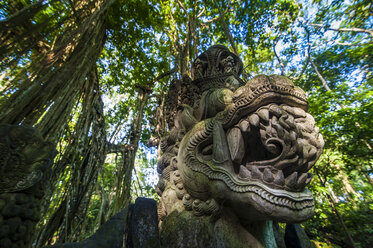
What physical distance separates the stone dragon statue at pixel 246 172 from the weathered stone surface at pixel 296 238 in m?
0.39

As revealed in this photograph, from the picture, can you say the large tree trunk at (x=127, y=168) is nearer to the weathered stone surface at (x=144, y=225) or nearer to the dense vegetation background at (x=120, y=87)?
the dense vegetation background at (x=120, y=87)

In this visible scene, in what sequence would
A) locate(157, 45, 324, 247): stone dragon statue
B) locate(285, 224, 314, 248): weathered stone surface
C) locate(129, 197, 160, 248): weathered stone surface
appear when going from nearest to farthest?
locate(129, 197, 160, 248): weathered stone surface, locate(157, 45, 324, 247): stone dragon statue, locate(285, 224, 314, 248): weathered stone surface

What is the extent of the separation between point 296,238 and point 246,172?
923 millimetres

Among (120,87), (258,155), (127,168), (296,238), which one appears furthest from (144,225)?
(120,87)

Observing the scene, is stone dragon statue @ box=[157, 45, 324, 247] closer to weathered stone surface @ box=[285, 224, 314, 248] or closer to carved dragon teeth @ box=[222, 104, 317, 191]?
carved dragon teeth @ box=[222, 104, 317, 191]

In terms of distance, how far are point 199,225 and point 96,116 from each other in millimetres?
2510

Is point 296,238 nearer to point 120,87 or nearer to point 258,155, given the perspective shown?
point 258,155

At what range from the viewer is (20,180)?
1029 mm

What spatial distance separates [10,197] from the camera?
98 cm

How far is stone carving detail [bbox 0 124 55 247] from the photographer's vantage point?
953mm

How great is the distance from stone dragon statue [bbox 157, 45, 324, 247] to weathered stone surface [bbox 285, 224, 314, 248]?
15.3 inches

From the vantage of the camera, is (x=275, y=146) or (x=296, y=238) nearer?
(x=275, y=146)

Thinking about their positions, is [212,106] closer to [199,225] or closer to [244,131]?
[244,131]

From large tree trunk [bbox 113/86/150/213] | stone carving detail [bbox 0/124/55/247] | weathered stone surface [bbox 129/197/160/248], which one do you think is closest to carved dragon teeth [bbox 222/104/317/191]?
weathered stone surface [bbox 129/197/160/248]
